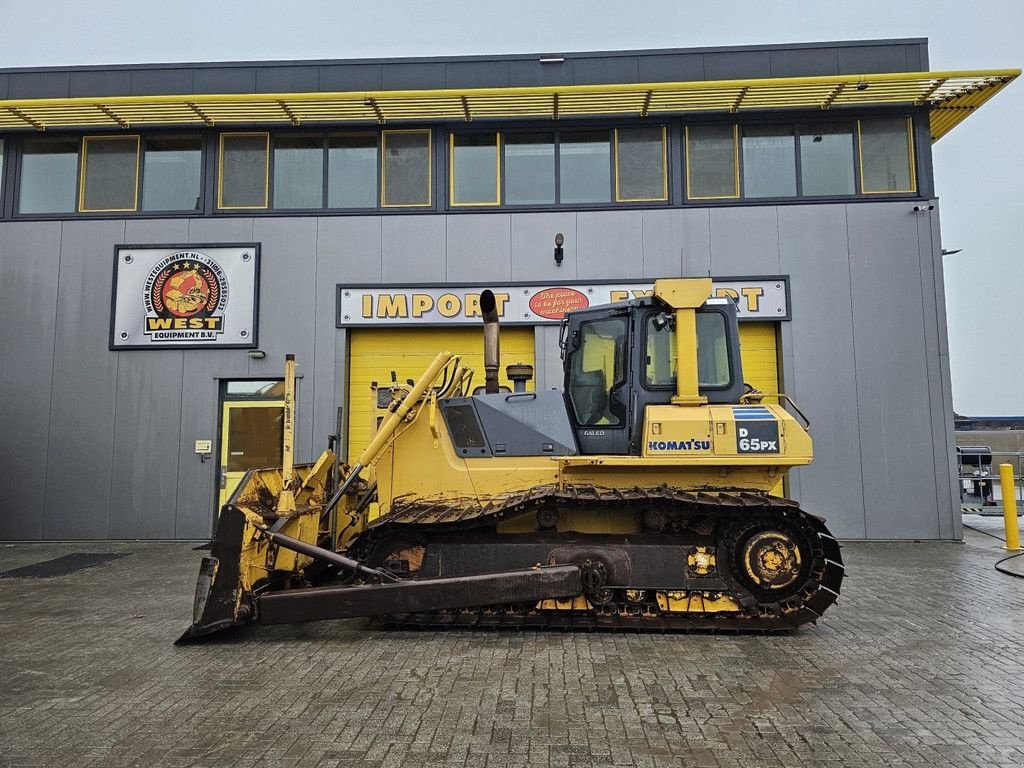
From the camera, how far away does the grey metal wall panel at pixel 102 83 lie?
11.9 meters

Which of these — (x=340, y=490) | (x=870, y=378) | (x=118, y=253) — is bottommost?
(x=340, y=490)

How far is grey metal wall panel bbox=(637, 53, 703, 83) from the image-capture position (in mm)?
11656

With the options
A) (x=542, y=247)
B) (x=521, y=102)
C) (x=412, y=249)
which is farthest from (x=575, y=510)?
(x=521, y=102)

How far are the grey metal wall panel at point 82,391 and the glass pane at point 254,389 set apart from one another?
2.10 m

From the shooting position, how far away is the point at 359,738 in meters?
3.61

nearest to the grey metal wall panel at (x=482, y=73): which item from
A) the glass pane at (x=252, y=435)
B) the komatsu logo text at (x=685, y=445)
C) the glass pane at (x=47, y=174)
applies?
the glass pane at (x=252, y=435)

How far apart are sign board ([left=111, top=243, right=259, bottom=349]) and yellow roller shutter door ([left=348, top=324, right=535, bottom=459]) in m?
1.95

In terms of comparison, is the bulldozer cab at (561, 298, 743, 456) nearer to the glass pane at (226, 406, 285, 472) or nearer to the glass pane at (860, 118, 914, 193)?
the glass pane at (226, 406, 285, 472)

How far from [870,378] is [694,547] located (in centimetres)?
742

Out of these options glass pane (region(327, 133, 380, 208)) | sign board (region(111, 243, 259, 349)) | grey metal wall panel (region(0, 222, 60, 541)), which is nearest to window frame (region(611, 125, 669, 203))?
glass pane (region(327, 133, 380, 208))

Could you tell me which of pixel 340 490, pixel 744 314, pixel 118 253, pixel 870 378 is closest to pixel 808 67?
pixel 744 314

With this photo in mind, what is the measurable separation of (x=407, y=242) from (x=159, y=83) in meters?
5.53

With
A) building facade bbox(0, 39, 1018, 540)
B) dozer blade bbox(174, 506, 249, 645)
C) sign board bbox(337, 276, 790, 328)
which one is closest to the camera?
dozer blade bbox(174, 506, 249, 645)

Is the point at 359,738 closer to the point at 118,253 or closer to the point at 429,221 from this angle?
the point at 429,221
